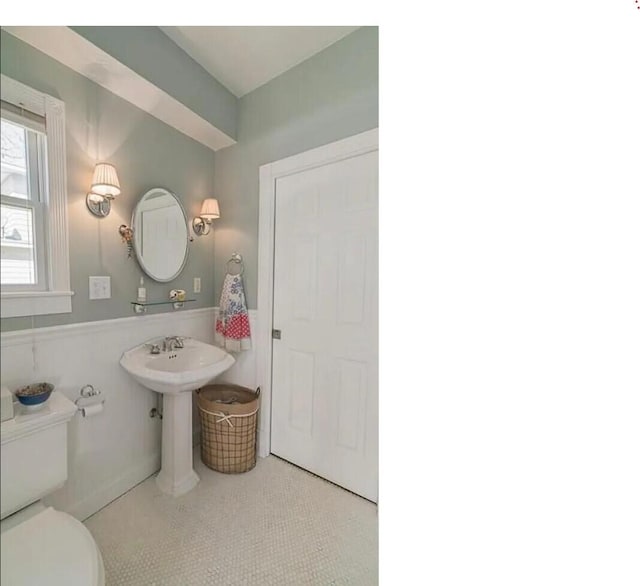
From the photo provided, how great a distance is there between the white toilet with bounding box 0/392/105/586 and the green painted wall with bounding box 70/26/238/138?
0.54 meters

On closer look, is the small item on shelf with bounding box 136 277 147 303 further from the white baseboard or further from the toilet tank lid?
the white baseboard

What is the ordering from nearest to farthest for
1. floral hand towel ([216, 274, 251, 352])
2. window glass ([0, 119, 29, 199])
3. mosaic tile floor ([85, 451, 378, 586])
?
window glass ([0, 119, 29, 199]) < mosaic tile floor ([85, 451, 378, 586]) < floral hand towel ([216, 274, 251, 352])

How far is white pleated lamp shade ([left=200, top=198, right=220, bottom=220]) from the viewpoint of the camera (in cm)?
56

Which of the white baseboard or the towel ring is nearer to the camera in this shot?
the white baseboard

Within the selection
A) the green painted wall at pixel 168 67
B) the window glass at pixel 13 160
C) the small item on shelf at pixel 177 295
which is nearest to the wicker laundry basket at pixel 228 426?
the small item on shelf at pixel 177 295

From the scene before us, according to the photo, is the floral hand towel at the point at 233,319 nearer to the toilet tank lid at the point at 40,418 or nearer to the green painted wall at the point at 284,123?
the green painted wall at the point at 284,123

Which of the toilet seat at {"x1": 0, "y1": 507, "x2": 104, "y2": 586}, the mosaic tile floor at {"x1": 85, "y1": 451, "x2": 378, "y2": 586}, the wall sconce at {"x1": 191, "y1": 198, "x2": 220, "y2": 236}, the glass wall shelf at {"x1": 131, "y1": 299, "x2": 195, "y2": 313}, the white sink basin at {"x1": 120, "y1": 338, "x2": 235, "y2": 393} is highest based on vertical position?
the wall sconce at {"x1": 191, "y1": 198, "x2": 220, "y2": 236}

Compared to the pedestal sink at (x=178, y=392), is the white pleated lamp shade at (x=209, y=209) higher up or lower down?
higher up

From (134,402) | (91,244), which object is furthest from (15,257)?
(134,402)

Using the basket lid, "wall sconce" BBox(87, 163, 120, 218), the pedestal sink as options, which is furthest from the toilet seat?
"wall sconce" BBox(87, 163, 120, 218)

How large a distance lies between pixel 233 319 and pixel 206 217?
0.22 meters

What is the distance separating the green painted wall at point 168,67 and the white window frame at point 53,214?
Result: 0.14 metres

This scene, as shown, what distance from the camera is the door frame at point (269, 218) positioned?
2.02ft
